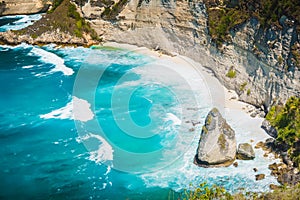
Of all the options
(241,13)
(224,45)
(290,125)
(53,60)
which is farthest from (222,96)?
(53,60)

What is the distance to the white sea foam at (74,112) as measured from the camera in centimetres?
3978

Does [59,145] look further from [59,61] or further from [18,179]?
[59,61]

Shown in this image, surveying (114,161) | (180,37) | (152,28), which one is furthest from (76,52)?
(114,161)

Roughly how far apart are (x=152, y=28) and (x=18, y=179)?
98.5 ft

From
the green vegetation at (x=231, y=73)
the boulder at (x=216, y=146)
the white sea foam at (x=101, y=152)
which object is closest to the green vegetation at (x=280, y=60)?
the green vegetation at (x=231, y=73)

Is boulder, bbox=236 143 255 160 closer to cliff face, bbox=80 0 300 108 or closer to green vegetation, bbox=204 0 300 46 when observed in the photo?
cliff face, bbox=80 0 300 108

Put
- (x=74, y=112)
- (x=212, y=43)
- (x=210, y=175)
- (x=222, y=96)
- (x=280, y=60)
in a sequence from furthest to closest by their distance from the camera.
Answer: (x=212, y=43), (x=222, y=96), (x=74, y=112), (x=280, y=60), (x=210, y=175)

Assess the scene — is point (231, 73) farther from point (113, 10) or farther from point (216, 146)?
point (113, 10)

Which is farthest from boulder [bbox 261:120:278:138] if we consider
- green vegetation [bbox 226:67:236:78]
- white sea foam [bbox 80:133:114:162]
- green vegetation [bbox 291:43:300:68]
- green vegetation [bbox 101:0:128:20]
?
green vegetation [bbox 101:0:128:20]

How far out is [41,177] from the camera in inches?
1238

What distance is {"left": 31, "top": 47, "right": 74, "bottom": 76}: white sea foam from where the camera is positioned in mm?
51281

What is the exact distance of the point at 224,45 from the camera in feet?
143

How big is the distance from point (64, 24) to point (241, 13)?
27933 mm

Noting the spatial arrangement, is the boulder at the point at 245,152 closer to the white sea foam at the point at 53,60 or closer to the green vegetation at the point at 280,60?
the green vegetation at the point at 280,60
